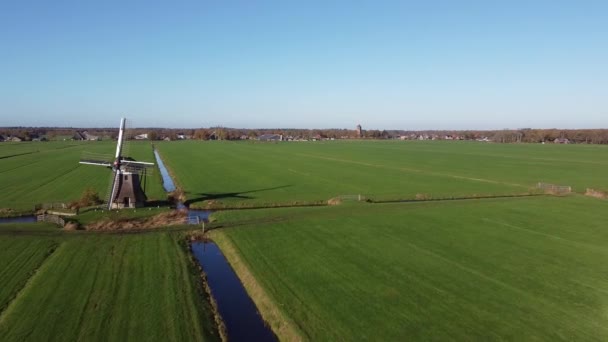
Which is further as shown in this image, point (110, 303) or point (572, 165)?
point (572, 165)

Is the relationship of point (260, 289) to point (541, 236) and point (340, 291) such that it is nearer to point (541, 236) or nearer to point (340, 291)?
point (340, 291)

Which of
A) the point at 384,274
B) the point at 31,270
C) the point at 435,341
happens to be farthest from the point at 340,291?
the point at 31,270

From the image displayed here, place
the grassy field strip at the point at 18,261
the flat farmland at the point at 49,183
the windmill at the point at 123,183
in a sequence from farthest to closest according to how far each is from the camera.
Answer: the flat farmland at the point at 49,183
the windmill at the point at 123,183
the grassy field strip at the point at 18,261

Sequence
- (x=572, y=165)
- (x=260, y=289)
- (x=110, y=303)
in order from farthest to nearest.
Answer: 1. (x=572, y=165)
2. (x=260, y=289)
3. (x=110, y=303)

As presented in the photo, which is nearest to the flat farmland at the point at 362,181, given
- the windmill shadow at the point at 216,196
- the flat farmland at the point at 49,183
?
the windmill shadow at the point at 216,196

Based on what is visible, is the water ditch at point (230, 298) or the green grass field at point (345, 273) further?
the water ditch at point (230, 298)

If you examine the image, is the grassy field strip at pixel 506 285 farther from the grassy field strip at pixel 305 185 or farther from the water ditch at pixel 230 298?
the grassy field strip at pixel 305 185
